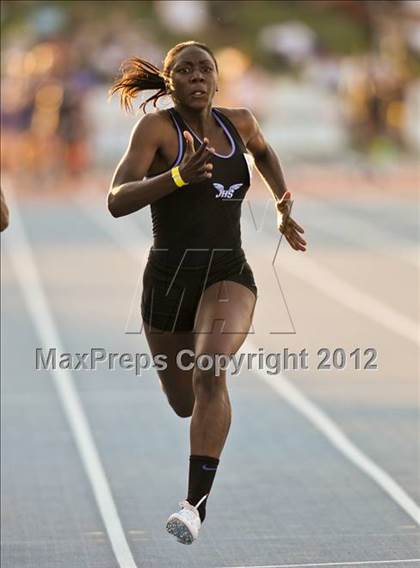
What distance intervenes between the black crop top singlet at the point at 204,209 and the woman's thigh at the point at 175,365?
1.12ft

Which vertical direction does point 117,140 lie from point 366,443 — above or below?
below

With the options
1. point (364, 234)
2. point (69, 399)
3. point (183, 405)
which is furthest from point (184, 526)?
point (364, 234)

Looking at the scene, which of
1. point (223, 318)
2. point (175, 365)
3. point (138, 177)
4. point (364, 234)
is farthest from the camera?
point (364, 234)

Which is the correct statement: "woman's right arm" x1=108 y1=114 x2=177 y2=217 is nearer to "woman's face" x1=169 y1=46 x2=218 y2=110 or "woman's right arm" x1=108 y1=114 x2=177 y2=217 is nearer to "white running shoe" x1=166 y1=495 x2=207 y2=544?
"woman's face" x1=169 y1=46 x2=218 y2=110

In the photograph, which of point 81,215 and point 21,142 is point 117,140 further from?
point 81,215

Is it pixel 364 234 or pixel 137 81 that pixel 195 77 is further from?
pixel 364 234

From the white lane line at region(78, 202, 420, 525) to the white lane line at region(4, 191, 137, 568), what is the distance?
1564mm

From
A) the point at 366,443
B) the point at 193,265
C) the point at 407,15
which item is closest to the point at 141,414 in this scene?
the point at 366,443

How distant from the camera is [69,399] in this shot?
13.7m

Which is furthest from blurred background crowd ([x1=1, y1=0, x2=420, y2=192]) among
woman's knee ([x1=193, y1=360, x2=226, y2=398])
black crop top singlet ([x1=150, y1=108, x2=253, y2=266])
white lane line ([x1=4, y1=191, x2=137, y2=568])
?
woman's knee ([x1=193, y1=360, x2=226, y2=398])

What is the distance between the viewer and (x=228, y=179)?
24.4ft

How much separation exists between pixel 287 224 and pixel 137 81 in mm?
936

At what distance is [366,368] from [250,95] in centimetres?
3185

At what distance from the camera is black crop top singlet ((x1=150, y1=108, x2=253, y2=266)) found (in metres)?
7.40
